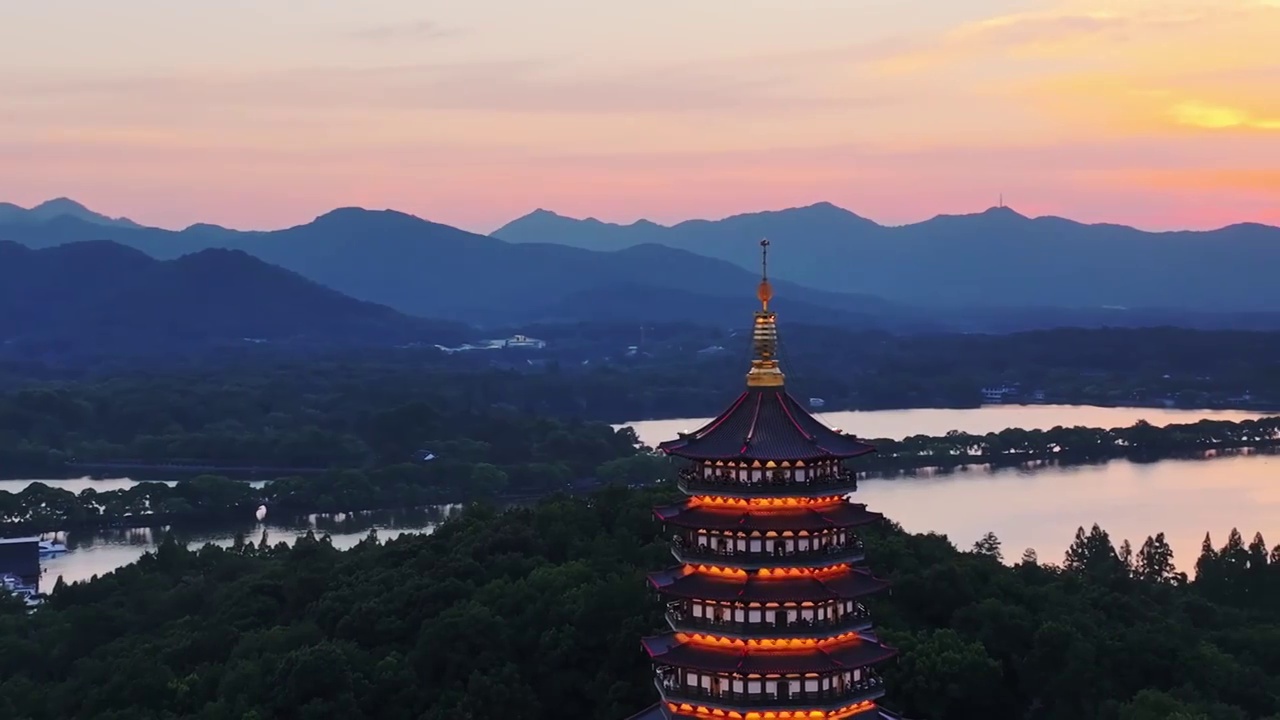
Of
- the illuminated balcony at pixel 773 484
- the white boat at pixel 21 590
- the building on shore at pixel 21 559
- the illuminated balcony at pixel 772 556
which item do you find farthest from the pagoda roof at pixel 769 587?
the building on shore at pixel 21 559

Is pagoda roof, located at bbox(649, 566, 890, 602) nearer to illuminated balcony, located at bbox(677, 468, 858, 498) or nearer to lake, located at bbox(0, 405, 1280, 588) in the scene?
illuminated balcony, located at bbox(677, 468, 858, 498)

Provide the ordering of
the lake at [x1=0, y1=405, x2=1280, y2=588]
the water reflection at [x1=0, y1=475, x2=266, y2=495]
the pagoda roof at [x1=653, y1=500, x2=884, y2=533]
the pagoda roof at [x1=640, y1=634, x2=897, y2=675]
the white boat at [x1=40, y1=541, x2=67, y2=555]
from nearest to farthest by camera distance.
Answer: the pagoda roof at [x1=640, y1=634, x2=897, y2=675] < the pagoda roof at [x1=653, y1=500, x2=884, y2=533] < the lake at [x1=0, y1=405, x2=1280, y2=588] < the white boat at [x1=40, y1=541, x2=67, y2=555] < the water reflection at [x1=0, y1=475, x2=266, y2=495]

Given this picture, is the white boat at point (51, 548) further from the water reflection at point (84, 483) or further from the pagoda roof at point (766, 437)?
the pagoda roof at point (766, 437)

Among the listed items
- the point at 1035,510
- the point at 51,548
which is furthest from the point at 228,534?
the point at 1035,510

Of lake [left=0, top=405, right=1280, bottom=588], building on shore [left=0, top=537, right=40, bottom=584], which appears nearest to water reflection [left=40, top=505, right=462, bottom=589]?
lake [left=0, top=405, right=1280, bottom=588]

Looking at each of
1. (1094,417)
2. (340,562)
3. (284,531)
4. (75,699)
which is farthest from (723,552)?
(1094,417)
